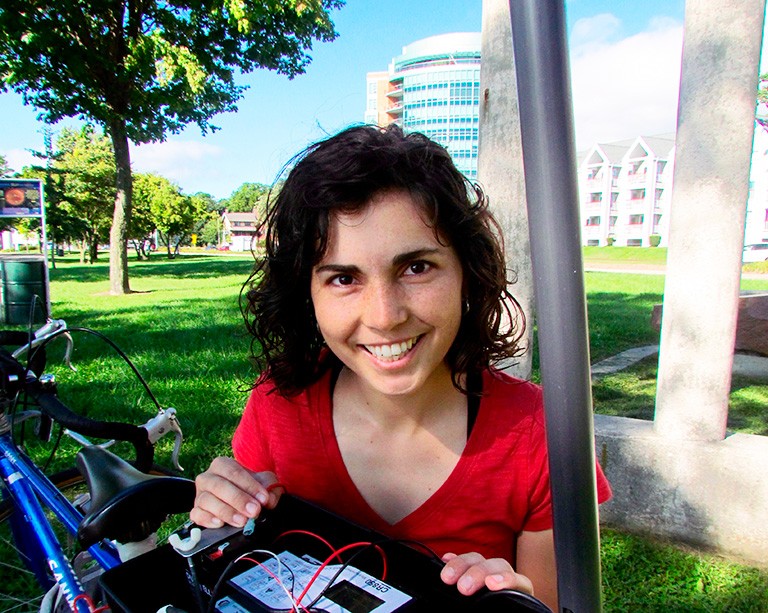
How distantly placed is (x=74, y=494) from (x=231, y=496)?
1993 mm

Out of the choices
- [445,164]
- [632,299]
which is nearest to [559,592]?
[445,164]

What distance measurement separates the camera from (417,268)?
1.14m

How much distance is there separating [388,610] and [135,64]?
13384mm

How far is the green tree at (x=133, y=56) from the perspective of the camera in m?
11.2

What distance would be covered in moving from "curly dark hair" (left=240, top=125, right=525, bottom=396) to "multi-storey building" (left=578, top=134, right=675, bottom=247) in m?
54.1

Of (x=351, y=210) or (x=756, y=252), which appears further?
(x=756, y=252)

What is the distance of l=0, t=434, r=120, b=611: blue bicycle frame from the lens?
162cm

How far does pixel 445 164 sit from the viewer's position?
4.37 ft

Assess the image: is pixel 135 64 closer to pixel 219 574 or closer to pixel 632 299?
pixel 632 299

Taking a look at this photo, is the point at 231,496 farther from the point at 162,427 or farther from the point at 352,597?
the point at 162,427

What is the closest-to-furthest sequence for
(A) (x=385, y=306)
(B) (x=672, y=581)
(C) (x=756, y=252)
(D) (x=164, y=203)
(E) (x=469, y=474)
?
(A) (x=385, y=306) → (E) (x=469, y=474) → (B) (x=672, y=581) → (C) (x=756, y=252) → (D) (x=164, y=203)

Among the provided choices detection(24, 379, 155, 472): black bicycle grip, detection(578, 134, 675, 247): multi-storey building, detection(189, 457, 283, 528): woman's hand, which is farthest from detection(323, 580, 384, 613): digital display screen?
detection(578, 134, 675, 247): multi-storey building

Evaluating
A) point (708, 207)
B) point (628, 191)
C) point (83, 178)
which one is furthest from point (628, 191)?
point (708, 207)

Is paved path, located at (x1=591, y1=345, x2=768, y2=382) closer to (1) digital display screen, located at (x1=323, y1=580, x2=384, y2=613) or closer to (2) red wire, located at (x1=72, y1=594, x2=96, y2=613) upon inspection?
(2) red wire, located at (x1=72, y1=594, x2=96, y2=613)
